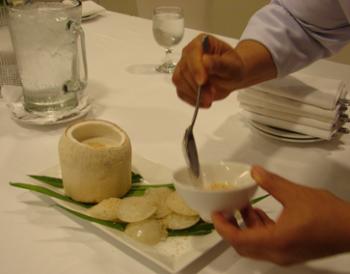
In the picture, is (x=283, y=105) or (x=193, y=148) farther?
(x=283, y=105)

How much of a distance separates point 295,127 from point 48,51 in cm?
47

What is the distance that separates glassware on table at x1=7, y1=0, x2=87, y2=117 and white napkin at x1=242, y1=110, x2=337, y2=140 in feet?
1.14

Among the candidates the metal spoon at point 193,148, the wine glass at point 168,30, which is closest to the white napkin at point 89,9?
the wine glass at point 168,30

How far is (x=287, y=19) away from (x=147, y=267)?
0.53m

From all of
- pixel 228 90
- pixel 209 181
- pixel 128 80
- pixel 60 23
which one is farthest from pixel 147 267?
pixel 128 80

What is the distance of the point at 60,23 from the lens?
2.93ft

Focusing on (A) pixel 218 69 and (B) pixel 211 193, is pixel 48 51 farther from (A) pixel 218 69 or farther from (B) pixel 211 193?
(B) pixel 211 193

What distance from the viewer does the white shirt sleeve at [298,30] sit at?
0.86m

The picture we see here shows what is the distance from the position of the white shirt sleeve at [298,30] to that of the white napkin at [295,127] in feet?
0.28

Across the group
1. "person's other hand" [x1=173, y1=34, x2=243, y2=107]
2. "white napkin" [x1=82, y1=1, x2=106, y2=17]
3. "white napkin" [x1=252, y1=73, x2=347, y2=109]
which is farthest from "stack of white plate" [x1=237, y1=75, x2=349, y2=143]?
"white napkin" [x1=82, y1=1, x2=106, y2=17]

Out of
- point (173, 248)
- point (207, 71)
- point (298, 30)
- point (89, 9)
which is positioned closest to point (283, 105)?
point (298, 30)

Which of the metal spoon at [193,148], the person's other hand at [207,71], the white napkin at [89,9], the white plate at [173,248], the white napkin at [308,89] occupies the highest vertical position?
the person's other hand at [207,71]

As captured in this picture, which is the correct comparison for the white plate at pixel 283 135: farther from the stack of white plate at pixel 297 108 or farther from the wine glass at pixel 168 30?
the wine glass at pixel 168 30

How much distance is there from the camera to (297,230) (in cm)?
49
